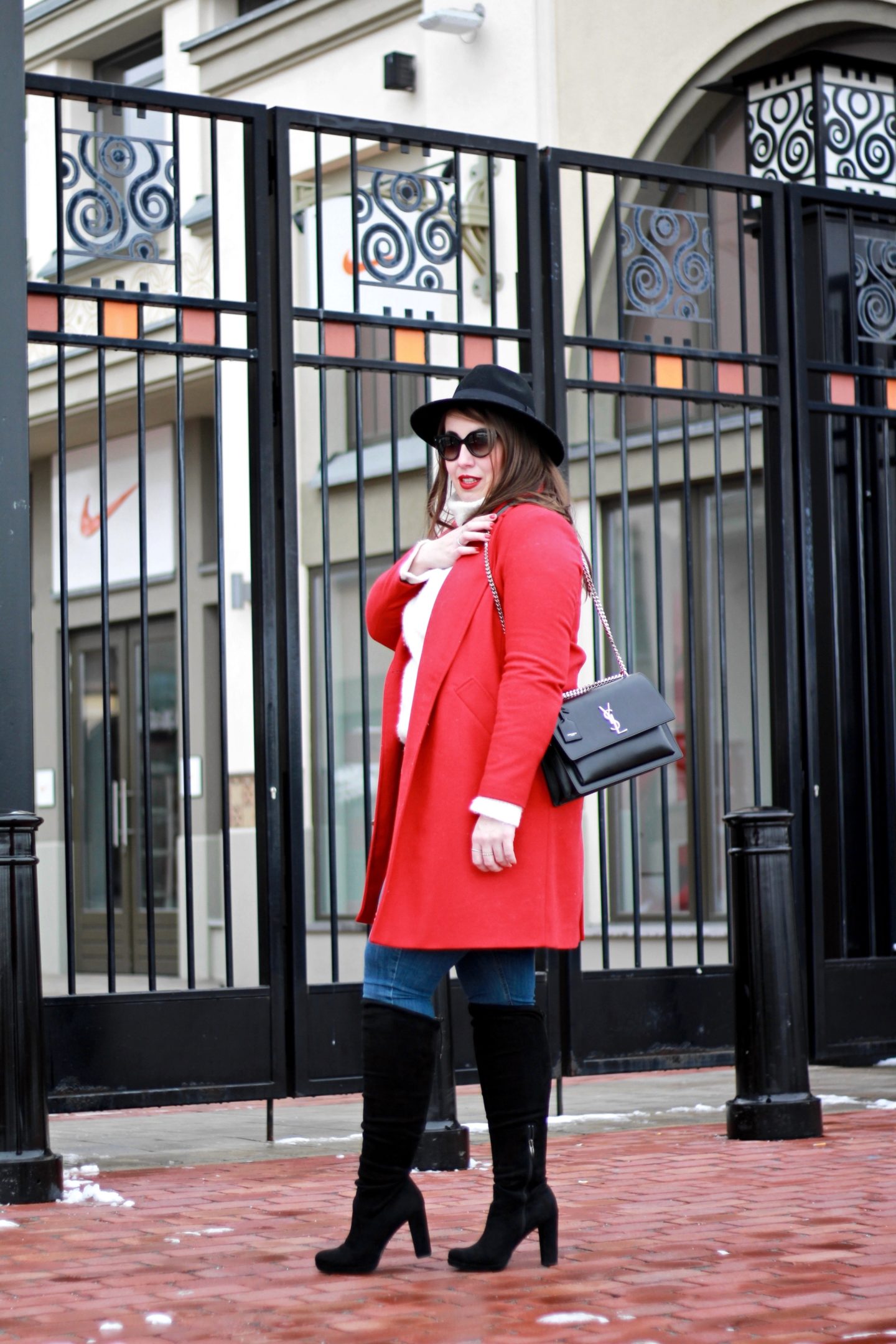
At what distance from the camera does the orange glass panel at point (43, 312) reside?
613cm

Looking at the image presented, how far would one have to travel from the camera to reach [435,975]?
→ 13.4ft

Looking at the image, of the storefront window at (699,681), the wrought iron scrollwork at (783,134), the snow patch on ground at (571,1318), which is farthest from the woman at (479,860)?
the storefront window at (699,681)

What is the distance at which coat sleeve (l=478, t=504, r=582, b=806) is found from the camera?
3.93 metres

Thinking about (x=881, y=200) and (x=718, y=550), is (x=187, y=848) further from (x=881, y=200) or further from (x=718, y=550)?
(x=881, y=200)

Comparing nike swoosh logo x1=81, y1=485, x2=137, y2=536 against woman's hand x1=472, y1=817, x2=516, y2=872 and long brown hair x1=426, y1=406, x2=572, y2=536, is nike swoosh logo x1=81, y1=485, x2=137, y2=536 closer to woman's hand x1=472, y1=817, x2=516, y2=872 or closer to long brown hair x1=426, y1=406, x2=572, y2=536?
long brown hair x1=426, y1=406, x2=572, y2=536

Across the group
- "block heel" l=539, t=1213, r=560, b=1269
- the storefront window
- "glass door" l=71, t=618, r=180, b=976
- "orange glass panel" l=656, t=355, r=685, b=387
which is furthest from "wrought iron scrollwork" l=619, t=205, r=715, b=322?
"glass door" l=71, t=618, r=180, b=976

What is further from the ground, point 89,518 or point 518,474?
point 89,518

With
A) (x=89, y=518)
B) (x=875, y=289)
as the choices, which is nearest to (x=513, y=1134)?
(x=875, y=289)

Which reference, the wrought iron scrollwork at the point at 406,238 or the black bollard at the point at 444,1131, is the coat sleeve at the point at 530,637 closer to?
the black bollard at the point at 444,1131

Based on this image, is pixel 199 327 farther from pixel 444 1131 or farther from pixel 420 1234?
pixel 420 1234

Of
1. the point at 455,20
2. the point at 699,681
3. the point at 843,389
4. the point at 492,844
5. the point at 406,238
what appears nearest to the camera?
the point at 492,844

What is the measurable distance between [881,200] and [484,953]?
4.84m

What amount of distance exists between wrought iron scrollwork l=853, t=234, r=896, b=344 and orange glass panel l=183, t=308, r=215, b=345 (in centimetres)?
278

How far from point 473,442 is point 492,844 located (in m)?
0.90
